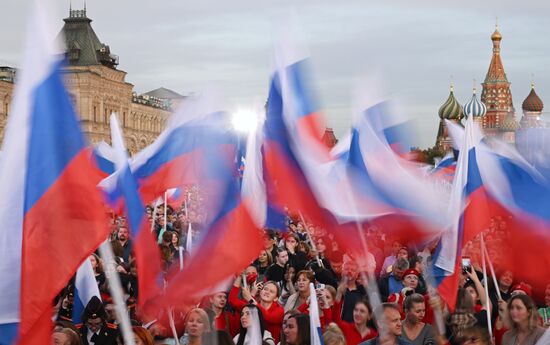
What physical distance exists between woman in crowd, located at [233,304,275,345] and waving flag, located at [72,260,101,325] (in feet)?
3.41

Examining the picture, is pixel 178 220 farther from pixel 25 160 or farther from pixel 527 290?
pixel 25 160

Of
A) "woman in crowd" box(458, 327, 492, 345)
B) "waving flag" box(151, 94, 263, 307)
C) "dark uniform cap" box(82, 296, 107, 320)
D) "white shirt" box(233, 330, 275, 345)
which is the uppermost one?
"waving flag" box(151, 94, 263, 307)

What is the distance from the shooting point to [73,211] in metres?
4.82

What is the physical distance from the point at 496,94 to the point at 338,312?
109147mm

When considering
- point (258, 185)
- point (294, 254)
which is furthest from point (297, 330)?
point (294, 254)

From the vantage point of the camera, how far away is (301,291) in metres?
7.75

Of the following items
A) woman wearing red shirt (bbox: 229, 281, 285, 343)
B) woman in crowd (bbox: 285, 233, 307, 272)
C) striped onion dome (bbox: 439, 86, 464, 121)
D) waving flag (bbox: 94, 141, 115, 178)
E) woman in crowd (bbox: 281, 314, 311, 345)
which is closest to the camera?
woman in crowd (bbox: 281, 314, 311, 345)

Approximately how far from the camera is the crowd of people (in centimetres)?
595

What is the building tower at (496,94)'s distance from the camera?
111 metres

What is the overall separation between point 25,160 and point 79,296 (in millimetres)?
2431

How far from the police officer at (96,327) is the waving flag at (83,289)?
0.14 m

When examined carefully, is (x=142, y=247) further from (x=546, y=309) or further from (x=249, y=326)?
(x=546, y=309)

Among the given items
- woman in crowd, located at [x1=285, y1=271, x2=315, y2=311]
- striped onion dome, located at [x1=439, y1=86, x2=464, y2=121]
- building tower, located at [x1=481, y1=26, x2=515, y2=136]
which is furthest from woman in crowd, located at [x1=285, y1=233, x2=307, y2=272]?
building tower, located at [x1=481, y1=26, x2=515, y2=136]

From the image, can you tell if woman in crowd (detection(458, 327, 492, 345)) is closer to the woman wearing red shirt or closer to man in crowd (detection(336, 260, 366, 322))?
the woman wearing red shirt
